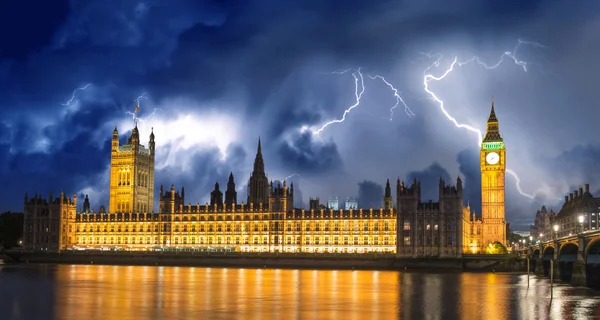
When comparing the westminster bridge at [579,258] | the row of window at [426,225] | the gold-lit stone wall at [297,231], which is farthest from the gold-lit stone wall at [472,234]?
the westminster bridge at [579,258]

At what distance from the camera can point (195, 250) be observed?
A: 7485 inches

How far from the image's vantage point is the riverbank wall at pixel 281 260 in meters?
154

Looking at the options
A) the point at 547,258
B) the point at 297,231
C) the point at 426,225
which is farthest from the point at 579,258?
the point at 297,231

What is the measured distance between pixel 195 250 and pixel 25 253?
44827 millimetres

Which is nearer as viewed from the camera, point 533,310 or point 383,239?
point 533,310

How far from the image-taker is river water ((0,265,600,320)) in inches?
2378

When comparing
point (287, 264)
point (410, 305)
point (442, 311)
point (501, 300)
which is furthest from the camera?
point (287, 264)

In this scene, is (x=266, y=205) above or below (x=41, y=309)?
above

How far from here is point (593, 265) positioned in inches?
3745

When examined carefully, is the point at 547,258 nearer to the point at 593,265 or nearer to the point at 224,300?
the point at 593,265

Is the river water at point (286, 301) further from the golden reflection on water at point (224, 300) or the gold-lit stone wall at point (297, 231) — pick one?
the gold-lit stone wall at point (297, 231)

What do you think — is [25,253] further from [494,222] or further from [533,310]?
[533,310]

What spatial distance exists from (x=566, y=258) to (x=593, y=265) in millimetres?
8759

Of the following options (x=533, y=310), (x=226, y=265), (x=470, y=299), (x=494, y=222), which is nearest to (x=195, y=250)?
(x=226, y=265)
